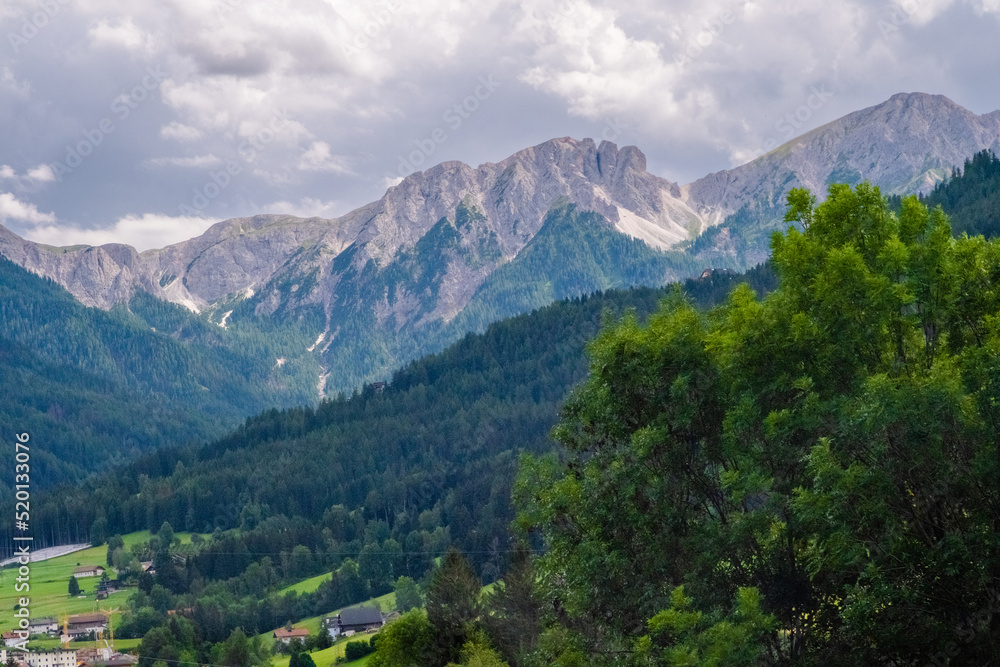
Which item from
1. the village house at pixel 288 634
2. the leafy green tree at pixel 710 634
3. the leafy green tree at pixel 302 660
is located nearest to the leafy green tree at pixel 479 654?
the leafy green tree at pixel 710 634

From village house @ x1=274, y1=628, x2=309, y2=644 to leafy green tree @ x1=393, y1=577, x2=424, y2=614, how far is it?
518 inches

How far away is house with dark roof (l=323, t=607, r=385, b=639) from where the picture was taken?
429 feet

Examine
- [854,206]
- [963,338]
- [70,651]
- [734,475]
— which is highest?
[854,206]

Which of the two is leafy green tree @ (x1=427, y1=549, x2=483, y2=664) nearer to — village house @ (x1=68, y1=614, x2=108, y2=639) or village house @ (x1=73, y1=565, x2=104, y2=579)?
village house @ (x1=68, y1=614, x2=108, y2=639)

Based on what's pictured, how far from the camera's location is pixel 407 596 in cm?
13988

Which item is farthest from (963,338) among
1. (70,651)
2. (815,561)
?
(70,651)

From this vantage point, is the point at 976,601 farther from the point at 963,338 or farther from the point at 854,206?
the point at 854,206

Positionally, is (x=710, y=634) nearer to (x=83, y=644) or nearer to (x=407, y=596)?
(x=407, y=596)

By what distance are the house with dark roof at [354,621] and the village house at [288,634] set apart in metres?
3.40

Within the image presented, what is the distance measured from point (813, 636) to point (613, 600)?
5489 millimetres

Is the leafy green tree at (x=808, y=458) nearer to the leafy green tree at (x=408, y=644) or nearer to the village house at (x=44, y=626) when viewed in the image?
the leafy green tree at (x=408, y=644)

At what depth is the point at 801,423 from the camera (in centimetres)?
2495

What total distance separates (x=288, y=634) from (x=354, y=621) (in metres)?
10.3

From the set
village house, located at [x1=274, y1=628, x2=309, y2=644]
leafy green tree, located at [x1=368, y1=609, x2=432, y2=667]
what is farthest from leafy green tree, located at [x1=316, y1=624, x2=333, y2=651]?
leafy green tree, located at [x1=368, y1=609, x2=432, y2=667]
